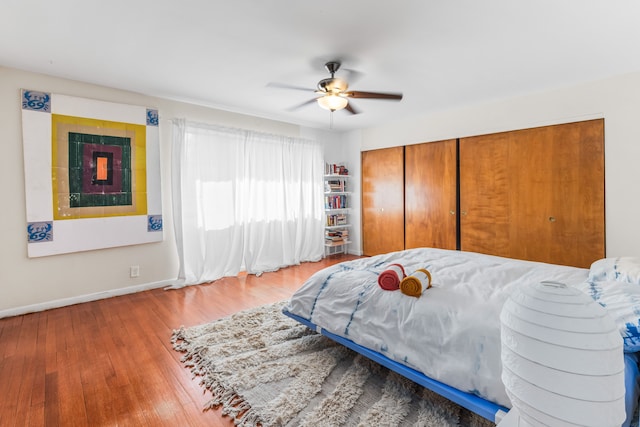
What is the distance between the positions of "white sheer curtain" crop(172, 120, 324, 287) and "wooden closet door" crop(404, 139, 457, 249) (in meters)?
1.55

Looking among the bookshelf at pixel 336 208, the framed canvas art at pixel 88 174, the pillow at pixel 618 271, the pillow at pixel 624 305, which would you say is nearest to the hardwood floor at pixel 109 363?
the framed canvas art at pixel 88 174

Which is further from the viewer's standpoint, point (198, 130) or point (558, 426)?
point (198, 130)

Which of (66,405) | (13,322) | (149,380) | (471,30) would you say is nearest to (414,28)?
(471,30)

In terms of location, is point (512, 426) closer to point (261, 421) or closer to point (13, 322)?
point (261, 421)

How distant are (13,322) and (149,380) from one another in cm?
197

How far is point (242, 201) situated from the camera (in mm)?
4488

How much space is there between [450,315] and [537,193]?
9.72 feet

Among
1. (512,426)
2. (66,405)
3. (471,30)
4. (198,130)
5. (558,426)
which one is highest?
(471,30)

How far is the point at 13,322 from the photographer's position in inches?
113

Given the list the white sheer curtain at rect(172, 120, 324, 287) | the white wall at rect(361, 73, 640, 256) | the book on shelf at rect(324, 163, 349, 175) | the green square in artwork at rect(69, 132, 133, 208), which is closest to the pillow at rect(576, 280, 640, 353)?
the white wall at rect(361, 73, 640, 256)

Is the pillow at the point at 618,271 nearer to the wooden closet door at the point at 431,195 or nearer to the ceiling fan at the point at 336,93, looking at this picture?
the ceiling fan at the point at 336,93

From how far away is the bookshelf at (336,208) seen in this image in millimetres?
5711

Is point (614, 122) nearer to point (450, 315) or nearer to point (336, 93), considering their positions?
point (336, 93)

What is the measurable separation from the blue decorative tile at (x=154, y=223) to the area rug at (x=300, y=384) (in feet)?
5.50
